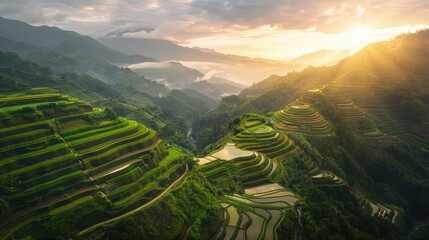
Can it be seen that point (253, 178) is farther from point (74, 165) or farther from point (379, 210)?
point (74, 165)

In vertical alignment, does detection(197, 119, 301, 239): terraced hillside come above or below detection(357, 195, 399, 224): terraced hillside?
above

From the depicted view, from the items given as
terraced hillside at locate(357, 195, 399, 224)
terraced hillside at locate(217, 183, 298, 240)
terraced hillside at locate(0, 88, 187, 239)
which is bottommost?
terraced hillside at locate(357, 195, 399, 224)

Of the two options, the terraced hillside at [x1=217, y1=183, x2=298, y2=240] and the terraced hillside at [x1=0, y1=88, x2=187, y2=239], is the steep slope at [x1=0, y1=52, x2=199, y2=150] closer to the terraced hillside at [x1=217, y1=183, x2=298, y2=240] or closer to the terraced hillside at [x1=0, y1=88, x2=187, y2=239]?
the terraced hillside at [x1=0, y1=88, x2=187, y2=239]

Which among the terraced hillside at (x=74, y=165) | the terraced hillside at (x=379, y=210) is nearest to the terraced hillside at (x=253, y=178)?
the terraced hillside at (x=74, y=165)

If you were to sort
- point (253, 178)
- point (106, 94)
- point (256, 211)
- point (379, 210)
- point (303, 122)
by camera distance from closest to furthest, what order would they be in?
1. point (256, 211)
2. point (253, 178)
3. point (379, 210)
4. point (303, 122)
5. point (106, 94)

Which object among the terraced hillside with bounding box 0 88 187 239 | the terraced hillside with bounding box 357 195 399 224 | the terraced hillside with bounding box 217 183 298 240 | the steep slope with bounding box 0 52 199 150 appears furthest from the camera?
the steep slope with bounding box 0 52 199 150

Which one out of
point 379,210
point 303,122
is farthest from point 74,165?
point 303,122

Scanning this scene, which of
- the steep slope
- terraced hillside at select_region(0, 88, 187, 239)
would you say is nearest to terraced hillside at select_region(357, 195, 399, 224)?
terraced hillside at select_region(0, 88, 187, 239)
